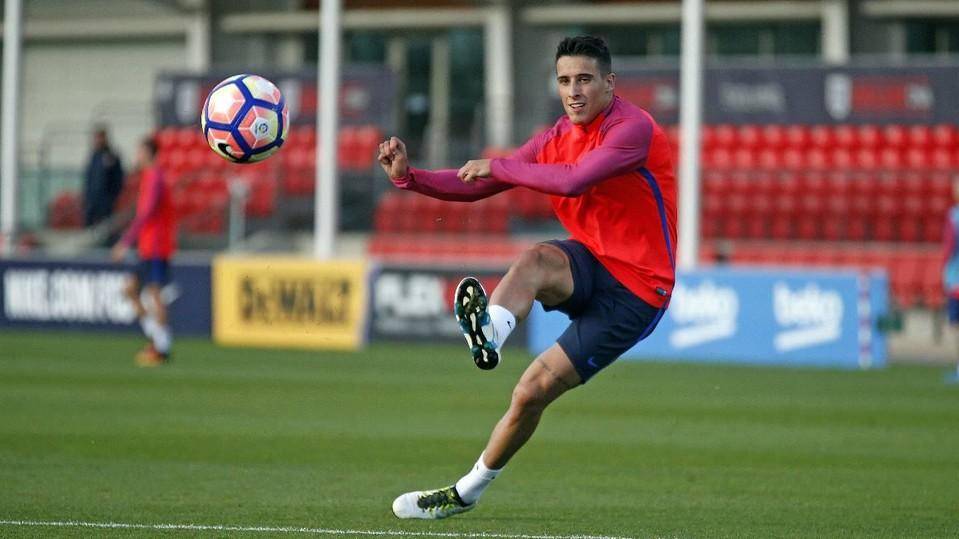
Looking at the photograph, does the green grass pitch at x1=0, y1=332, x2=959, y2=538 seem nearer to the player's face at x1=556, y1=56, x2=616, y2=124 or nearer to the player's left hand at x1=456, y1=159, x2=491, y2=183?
the player's left hand at x1=456, y1=159, x2=491, y2=183

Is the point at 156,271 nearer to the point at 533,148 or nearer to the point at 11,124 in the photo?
the point at 11,124

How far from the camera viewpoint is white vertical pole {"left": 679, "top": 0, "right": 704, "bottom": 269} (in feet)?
70.3

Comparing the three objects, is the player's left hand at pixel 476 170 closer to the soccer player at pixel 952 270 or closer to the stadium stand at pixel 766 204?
the soccer player at pixel 952 270

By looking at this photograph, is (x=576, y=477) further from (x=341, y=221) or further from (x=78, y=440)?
(x=341, y=221)

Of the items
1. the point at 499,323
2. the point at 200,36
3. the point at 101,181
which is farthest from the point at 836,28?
the point at 499,323

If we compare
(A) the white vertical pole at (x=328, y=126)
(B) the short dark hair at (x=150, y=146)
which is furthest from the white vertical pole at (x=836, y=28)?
(B) the short dark hair at (x=150, y=146)

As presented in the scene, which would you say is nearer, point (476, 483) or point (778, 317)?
point (476, 483)

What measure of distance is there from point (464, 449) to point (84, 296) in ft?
46.8

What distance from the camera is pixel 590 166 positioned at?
7035 mm

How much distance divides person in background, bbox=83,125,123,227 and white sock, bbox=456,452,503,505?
63.9ft

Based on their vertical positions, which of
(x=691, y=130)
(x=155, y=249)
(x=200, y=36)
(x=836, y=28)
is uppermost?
(x=200, y=36)

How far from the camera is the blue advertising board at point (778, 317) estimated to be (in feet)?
66.8

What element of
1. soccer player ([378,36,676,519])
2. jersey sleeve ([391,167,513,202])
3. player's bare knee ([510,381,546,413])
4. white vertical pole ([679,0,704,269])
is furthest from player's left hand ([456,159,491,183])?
white vertical pole ([679,0,704,269])

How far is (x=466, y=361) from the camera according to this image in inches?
784
